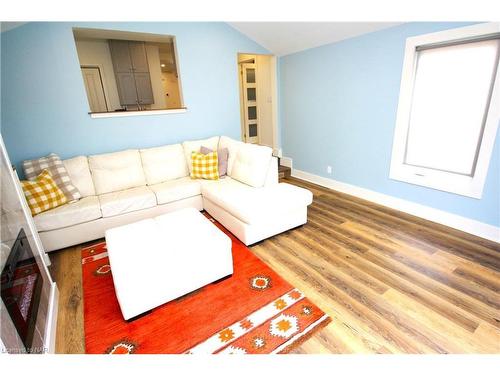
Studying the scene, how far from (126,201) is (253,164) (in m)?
1.42

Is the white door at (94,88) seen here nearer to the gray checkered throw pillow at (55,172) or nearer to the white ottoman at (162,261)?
the gray checkered throw pillow at (55,172)

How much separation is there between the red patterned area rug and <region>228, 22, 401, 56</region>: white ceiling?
2.90 meters

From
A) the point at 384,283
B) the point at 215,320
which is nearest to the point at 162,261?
the point at 215,320

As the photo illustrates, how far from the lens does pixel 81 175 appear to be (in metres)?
2.70

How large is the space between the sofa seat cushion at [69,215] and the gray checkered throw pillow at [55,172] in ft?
0.40

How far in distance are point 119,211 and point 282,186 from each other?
1.76 meters

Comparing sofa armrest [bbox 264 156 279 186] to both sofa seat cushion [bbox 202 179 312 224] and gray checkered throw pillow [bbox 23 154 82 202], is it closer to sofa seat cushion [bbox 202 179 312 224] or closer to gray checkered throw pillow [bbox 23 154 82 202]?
sofa seat cushion [bbox 202 179 312 224]

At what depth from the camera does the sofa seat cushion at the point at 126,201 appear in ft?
8.30

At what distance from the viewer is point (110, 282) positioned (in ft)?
6.34

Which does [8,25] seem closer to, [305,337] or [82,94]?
[82,94]

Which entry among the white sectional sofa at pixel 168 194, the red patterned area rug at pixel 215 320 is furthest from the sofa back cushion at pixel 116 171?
the red patterned area rug at pixel 215 320

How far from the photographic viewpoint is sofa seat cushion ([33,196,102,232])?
225cm

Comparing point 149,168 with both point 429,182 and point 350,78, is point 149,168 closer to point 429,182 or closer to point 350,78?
point 350,78
